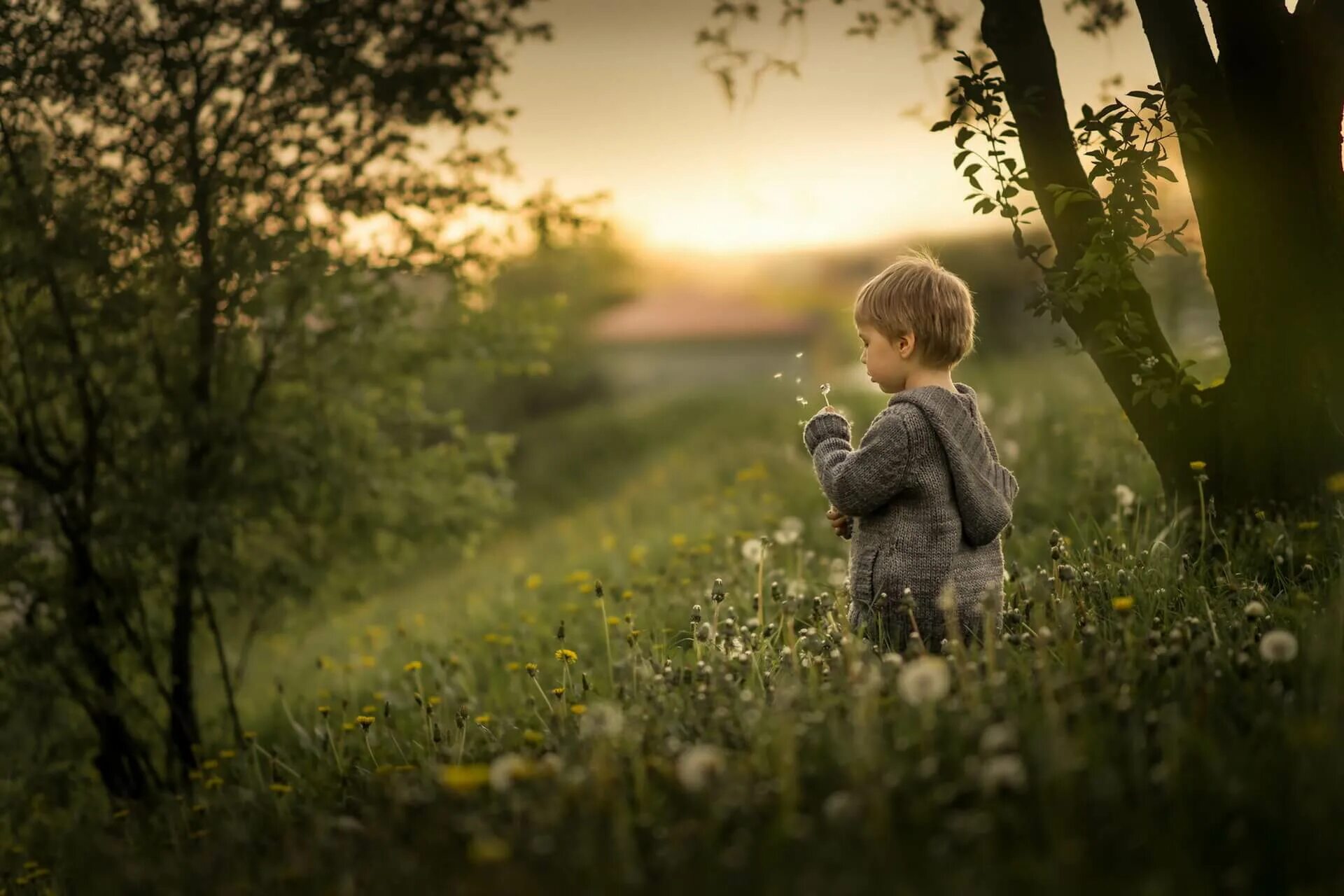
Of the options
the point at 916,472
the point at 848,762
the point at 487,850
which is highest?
the point at 916,472

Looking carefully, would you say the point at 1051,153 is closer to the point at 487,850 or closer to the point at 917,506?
the point at 917,506

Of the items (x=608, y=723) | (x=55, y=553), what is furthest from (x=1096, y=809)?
(x=55, y=553)

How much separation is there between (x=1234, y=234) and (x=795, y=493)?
422 cm

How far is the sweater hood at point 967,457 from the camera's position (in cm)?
346

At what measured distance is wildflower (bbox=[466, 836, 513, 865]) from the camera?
6.07 ft

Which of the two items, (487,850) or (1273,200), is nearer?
(487,850)

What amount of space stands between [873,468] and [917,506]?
0.74 feet

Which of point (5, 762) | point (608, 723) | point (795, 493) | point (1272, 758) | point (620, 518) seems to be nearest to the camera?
point (1272, 758)

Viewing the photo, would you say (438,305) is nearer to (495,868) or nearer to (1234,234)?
(1234,234)

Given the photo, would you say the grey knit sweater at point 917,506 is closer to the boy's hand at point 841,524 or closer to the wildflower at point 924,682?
the boy's hand at point 841,524

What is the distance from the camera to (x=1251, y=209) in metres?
3.97

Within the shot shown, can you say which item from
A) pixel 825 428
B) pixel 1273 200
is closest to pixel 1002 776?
pixel 825 428

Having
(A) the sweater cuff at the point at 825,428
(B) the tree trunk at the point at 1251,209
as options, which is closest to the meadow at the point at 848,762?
(B) the tree trunk at the point at 1251,209

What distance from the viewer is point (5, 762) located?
16.9 ft
